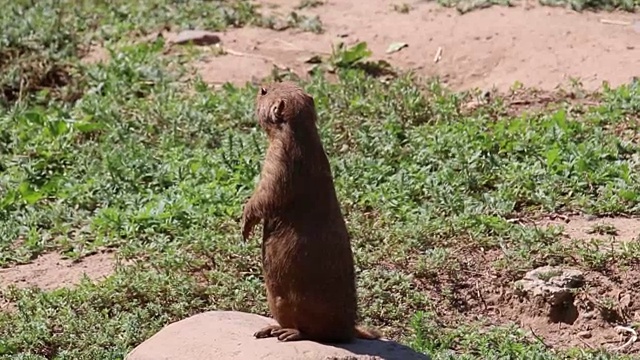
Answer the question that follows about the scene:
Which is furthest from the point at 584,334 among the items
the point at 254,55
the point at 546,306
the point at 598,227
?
the point at 254,55

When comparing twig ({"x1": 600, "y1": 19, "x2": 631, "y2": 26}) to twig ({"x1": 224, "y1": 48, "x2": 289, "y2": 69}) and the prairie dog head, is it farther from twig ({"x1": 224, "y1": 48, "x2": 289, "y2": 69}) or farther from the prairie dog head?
the prairie dog head

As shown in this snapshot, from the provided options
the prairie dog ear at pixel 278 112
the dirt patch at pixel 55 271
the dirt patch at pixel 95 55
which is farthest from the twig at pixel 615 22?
the prairie dog ear at pixel 278 112

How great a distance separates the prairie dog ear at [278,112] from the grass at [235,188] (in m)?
1.53

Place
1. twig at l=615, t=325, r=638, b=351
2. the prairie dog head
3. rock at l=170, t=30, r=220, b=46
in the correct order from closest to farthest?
the prairie dog head
twig at l=615, t=325, r=638, b=351
rock at l=170, t=30, r=220, b=46

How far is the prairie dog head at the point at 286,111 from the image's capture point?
519 centimetres

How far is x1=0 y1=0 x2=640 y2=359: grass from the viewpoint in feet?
21.3

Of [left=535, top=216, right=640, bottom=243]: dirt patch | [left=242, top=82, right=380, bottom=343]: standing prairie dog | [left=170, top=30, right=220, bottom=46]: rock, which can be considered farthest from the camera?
[left=170, top=30, right=220, bottom=46]: rock

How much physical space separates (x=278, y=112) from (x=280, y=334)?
0.91 meters

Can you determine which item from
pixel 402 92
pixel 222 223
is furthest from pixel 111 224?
pixel 402 92

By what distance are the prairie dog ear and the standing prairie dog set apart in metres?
0.02

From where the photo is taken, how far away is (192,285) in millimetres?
6645

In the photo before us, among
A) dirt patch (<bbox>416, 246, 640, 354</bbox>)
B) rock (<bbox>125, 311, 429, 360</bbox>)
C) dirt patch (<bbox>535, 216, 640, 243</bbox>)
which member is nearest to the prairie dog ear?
rock (<bbox>125, 311, 429, 360</bbox>)

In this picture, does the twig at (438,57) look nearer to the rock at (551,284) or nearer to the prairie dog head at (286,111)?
the rock at (551,284)

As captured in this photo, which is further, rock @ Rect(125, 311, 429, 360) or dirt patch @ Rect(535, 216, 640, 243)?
dirt patch @ Rect(535, 216, 640, 243)
